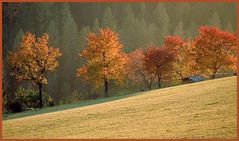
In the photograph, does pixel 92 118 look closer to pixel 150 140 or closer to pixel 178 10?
pixel 150 140

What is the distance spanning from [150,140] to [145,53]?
5696 centimetres

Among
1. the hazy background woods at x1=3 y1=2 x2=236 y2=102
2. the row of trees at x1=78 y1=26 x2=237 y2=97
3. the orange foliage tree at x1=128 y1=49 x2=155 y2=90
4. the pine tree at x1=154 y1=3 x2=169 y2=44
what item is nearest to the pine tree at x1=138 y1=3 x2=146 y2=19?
the hazy background woods at x1=3 y1=2 x2=236 y2=102

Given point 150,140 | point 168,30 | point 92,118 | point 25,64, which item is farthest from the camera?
point 168,30

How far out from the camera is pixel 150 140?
87.3 feet

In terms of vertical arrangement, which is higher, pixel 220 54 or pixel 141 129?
pixel 220 54

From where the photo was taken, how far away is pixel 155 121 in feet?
112

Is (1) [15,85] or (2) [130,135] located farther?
(1) [15,85]

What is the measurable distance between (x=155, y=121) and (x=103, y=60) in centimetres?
4314

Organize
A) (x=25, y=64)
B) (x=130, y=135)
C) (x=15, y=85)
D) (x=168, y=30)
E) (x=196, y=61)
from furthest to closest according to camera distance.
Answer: (x=168, y=30), (x=15, y=85), (x=196, y=61), (x=25, y=64), (x=130, y=135)

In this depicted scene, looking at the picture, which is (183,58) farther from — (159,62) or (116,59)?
(116,59)

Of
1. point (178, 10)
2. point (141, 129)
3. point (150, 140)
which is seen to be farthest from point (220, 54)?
point (178, 10)

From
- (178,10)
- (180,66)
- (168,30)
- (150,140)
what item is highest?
(178,10)

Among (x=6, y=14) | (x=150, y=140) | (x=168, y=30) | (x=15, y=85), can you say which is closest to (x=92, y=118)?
(x=150, y=140)

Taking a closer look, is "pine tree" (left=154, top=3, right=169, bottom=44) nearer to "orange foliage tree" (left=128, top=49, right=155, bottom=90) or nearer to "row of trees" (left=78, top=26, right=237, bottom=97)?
"orange foliage tree" (left=128, top=49, right=155, bottom=90)
